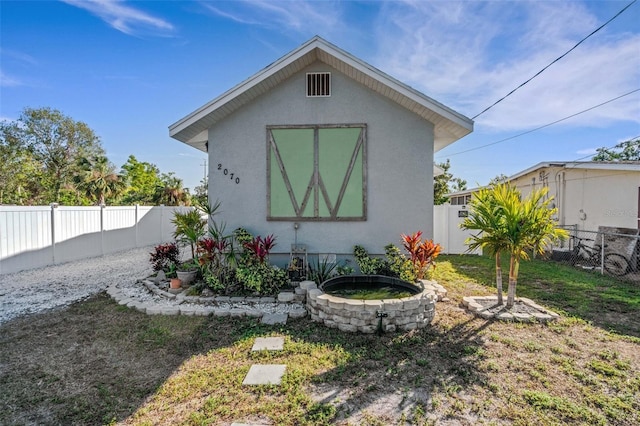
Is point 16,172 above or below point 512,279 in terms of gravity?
above

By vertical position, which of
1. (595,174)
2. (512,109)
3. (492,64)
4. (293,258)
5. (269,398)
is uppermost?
(492,64)

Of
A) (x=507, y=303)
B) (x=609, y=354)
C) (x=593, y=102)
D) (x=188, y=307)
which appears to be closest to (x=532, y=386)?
(x=609, y=354)

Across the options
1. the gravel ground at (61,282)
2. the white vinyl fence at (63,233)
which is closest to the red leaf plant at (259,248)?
the gravel ground at (61,282)

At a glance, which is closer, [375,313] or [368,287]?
[375,313]

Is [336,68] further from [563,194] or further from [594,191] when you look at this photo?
[563,194]

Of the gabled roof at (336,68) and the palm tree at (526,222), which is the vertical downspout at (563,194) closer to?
the gabled roof at (336,68)

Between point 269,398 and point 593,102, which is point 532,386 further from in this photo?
point 593,102

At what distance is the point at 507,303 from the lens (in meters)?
5.72

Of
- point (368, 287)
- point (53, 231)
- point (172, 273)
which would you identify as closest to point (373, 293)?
point (368, 287)

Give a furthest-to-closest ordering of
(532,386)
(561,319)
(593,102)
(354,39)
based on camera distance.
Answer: (593,102) → (354,39) → (561,319) → (532,386)

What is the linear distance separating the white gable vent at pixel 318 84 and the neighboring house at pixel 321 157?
23 millimetres

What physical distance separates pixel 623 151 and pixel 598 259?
32186 millimetres

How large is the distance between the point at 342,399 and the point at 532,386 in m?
2.21

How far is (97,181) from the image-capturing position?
22.0 m
